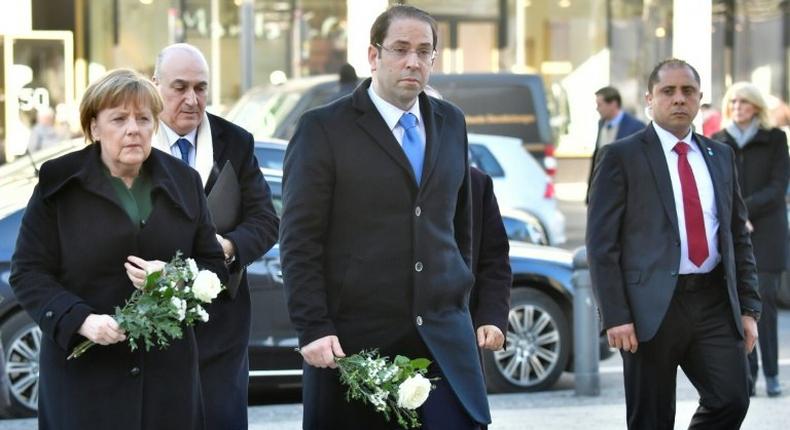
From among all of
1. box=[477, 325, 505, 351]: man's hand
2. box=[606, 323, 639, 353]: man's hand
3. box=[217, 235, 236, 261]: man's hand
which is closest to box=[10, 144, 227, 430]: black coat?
box=[217, 235, 236, 261]: man's hand

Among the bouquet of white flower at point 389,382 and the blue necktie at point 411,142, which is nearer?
the bouquet of white flower at point 389,382

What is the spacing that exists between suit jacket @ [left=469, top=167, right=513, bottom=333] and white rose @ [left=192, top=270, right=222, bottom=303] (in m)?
1.20

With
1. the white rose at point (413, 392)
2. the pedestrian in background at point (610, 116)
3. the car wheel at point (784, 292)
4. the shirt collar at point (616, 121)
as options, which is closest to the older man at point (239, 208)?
the white rose at point (413, 392)

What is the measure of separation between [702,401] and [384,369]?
1.97 metres

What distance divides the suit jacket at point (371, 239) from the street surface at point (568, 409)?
3.53 meters

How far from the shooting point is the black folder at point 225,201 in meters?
5.98

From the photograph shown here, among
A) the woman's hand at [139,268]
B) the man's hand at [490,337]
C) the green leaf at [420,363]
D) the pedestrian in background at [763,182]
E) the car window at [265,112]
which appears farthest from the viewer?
the car window at [265,112]

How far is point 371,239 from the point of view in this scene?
5.21 metres

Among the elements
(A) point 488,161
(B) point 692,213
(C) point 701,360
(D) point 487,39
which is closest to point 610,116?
(A) point 488,161

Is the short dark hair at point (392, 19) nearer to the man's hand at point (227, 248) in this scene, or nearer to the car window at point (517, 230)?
the man's hand at point (227, 248)

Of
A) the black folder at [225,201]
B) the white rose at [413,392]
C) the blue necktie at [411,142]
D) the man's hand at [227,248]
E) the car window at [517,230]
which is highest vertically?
the blue necktie at [411,142]

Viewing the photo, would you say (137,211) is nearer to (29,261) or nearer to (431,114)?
(29,261)

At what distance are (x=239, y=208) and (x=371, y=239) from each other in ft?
3.25

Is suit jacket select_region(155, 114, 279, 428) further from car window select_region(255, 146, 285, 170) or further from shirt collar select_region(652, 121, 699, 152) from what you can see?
car window select_region(255, 146, 285, 170)
